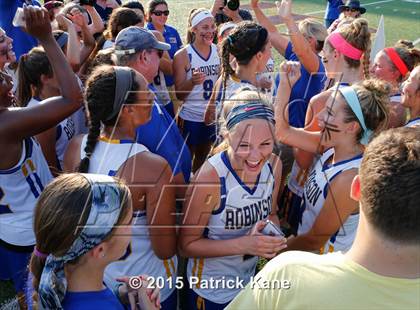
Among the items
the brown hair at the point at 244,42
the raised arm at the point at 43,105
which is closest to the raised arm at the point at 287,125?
the brown hair at the point at 244,42

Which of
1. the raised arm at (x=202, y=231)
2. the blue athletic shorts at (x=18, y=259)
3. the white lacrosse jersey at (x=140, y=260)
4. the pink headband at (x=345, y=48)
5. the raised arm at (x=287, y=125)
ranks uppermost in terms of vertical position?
the pink headband at (x=345, y=48)

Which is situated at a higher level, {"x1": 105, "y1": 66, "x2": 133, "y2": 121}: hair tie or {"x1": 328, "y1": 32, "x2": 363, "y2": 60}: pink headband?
{"x1": 328, "y1": 32, "x2": 363, "y2": 60}: pink headband

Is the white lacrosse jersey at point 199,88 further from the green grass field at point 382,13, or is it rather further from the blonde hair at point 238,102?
the green grass field at point 382,13

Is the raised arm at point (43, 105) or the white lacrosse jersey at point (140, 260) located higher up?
the raised arm at point (43, 105)

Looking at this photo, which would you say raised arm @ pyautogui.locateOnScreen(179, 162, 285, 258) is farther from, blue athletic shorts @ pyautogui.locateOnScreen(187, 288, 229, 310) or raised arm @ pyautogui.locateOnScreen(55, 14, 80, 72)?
raised arm @ pyautogui.locateOnScreen(55, 14, 80, 72)

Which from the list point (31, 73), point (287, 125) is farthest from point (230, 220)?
point (31, 73)

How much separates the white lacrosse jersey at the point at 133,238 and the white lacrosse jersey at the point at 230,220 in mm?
197

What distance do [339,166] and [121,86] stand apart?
1.24 meters

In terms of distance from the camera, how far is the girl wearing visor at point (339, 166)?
2.31 metres

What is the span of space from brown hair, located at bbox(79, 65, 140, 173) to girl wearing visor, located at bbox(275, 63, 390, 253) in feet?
3.74

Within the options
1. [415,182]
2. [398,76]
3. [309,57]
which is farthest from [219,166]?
[398,76]

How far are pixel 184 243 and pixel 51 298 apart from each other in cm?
93

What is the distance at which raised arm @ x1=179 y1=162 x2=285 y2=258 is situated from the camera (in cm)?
219

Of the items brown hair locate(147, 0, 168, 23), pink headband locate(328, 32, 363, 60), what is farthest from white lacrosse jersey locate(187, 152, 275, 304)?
brown hair locate(147, 0, 168, 23)
